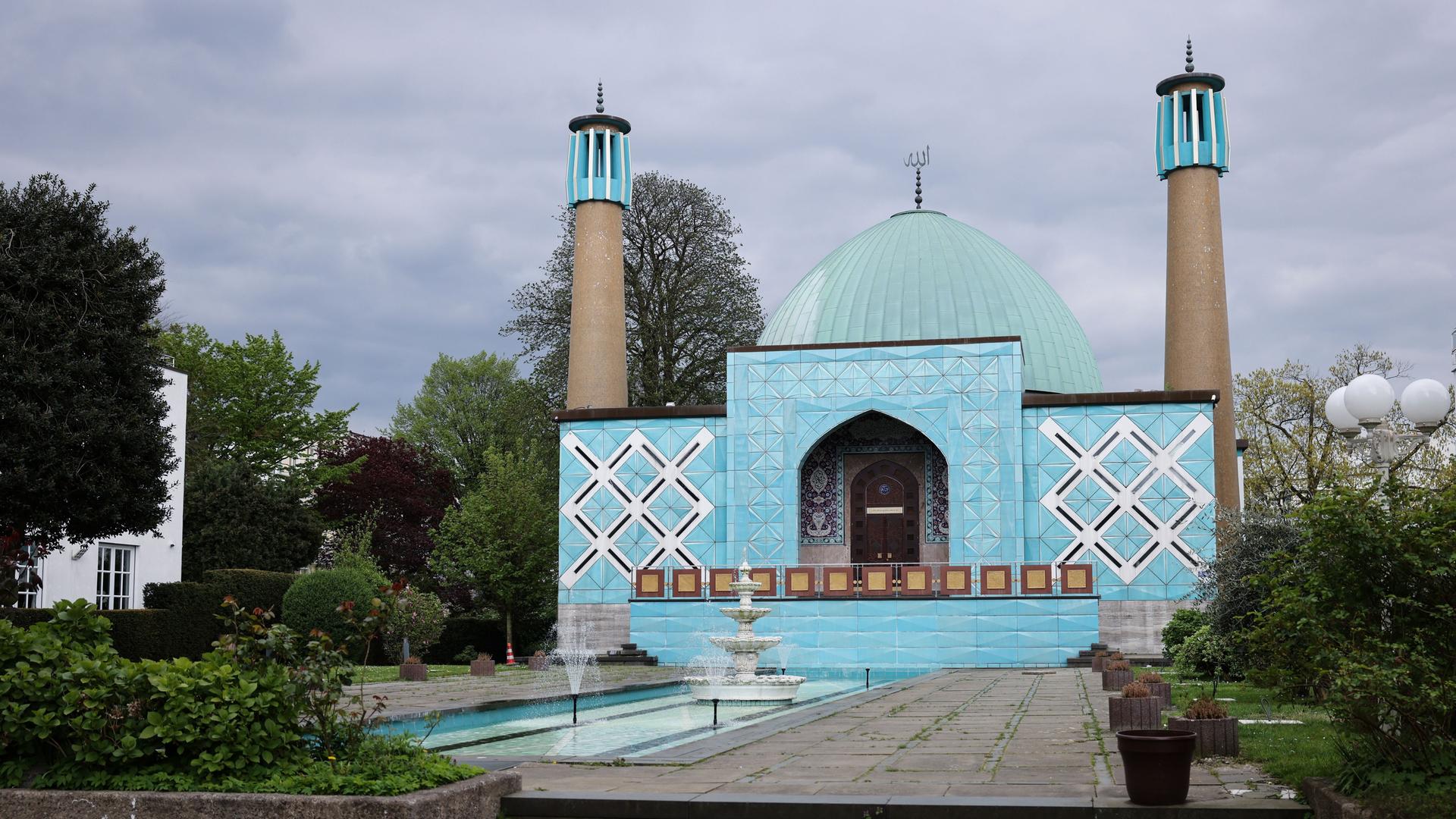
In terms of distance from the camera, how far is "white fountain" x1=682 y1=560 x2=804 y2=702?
1769 cm

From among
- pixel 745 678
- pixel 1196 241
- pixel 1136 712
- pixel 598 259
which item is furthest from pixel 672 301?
pixel 1136 712

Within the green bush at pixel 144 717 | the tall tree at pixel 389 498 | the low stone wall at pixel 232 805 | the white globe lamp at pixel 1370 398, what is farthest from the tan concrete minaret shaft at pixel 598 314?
the low stone wall at pixel 232 805

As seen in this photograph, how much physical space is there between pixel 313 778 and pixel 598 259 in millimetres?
27873

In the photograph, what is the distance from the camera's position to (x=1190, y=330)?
31.4 meters

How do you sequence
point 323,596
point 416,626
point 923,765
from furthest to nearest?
1. point 416,626
2. point 323,596
3. point 923,765

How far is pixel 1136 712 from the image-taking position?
9875 millimetres

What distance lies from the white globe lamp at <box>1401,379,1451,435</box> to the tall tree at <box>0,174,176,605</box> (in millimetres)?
15489

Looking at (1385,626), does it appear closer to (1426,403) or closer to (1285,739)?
(1285,739)

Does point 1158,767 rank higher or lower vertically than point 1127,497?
lower

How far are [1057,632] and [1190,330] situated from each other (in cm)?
886

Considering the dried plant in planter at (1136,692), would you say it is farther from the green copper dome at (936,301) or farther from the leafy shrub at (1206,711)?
the green copper dome at (936,301)

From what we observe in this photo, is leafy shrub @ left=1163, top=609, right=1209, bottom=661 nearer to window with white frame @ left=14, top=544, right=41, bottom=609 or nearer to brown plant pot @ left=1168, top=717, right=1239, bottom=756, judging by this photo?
brown plant pot @ left=1168, top=717, right=1239, bottom=756

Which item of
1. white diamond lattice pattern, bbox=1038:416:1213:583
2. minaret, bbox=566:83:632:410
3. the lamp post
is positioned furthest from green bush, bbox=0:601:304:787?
minaret, bbox=566:83:632:410

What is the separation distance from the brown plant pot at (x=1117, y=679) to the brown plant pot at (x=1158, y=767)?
9.25 m
